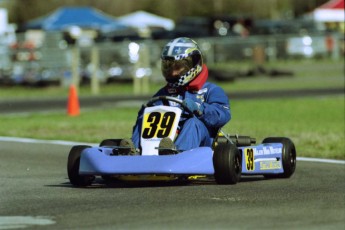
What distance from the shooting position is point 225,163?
992 cm

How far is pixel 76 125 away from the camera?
19.5m

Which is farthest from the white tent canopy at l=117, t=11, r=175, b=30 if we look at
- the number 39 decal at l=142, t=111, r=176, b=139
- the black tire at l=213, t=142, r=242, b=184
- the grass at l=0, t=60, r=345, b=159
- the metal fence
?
the black tire at l=213, t=142, r=242, b=184

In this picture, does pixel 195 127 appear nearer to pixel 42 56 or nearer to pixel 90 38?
pixel 42 56

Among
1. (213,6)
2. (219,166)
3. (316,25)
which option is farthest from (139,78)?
(213,6)

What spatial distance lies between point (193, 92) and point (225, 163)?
1328mm

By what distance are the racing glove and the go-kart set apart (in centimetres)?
4

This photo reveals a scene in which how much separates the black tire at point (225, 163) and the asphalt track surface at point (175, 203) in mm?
84

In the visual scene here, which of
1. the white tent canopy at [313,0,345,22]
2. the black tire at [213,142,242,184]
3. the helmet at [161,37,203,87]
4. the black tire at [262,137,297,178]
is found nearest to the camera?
the black tire at [213,142,242,184]

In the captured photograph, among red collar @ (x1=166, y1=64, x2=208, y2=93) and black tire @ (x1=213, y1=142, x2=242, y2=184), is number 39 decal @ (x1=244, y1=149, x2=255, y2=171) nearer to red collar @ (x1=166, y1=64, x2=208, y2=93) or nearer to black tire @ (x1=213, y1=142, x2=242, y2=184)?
black tire @ (x1=213, y1=142, x2=242, y2=184)

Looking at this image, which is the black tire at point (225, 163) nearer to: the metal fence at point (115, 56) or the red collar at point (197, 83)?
the red collar at point (197, 83)

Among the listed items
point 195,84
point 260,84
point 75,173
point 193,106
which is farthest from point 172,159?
point 260,84

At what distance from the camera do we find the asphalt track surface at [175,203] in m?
7.55

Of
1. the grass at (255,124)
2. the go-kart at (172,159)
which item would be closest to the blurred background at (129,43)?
the grass at (255,124)

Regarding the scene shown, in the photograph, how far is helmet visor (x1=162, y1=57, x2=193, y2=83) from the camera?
10.9 metres
